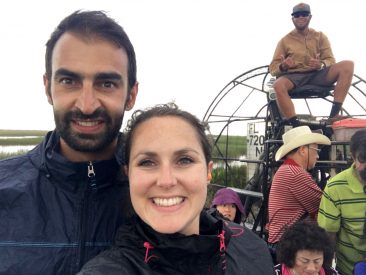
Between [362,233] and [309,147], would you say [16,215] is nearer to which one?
[362,233]

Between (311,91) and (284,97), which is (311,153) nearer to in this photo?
(284,97)

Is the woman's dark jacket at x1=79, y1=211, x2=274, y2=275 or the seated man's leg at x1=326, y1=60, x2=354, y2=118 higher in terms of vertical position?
the seated man's leg at x1=326, y1=60, x2=354, y2=118

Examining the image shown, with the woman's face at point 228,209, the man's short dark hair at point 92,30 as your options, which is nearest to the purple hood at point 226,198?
the woman's face at point 228,209

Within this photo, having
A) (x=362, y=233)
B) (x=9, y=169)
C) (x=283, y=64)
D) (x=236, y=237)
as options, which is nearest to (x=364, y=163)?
(x=362, y=233)

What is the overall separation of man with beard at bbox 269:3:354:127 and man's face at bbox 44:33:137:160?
384 cm

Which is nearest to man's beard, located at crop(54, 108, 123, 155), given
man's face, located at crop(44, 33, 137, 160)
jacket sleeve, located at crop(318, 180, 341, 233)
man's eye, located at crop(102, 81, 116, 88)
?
man's face, located at crop(44, 33, 137, 160)

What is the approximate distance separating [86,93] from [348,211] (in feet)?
8.24

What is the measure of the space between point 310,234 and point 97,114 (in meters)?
2.19

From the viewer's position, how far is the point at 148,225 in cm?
153

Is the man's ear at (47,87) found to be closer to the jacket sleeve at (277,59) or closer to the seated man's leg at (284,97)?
the seated man's leg at (284,97)

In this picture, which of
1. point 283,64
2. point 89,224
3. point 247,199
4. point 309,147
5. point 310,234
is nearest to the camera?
point 89,224

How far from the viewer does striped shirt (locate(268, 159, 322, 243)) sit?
12.3 feet

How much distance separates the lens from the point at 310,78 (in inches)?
215

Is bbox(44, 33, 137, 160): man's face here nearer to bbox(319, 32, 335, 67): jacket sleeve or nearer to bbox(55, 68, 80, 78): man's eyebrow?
bbox(55, 68, 80, 78): man's eyebrow
